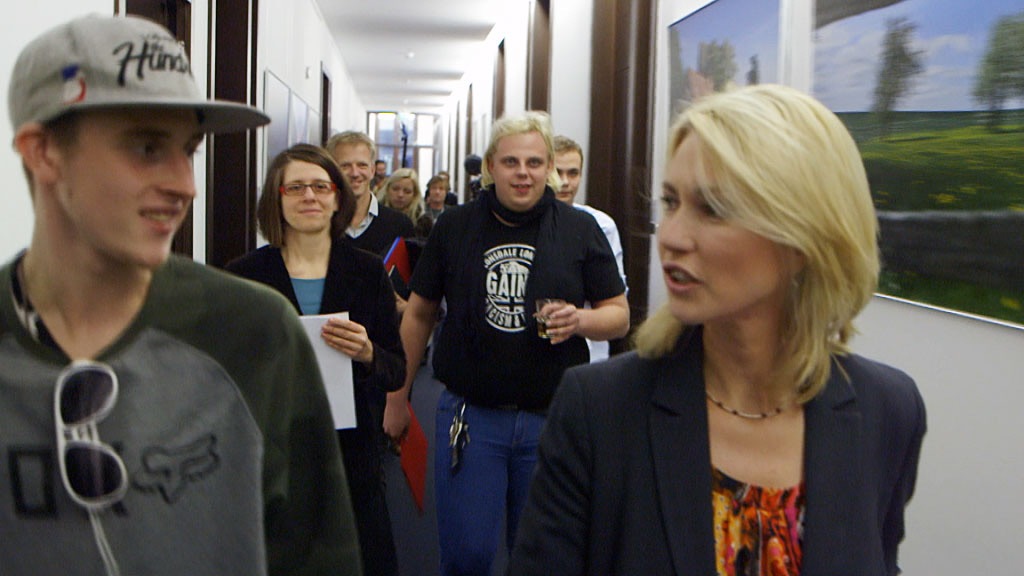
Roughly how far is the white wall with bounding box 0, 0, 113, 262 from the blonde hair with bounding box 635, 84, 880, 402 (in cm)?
172

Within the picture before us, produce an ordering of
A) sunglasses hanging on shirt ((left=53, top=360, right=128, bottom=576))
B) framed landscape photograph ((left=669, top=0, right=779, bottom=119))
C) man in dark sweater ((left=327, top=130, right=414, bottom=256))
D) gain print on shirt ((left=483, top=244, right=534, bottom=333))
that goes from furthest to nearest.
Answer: man in dark sweater ((left=327, top=130, right=414, bottom=256))
framed landscape photograph ((left=669, top=0, right=779, bottom=119))
gain print on shirt ((left=483, top=244, right=534, bottom=333))
sunglasses hanging on shirt ((left=53, top=360, right=128, bottom=576))

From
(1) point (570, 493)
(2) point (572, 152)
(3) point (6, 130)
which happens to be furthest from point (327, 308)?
(2) point (572, 152)

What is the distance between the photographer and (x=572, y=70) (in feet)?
26.5

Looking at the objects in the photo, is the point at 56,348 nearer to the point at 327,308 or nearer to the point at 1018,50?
the point at 327,308

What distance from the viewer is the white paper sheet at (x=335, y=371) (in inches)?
105

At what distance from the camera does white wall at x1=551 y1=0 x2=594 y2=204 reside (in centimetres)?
→ 748

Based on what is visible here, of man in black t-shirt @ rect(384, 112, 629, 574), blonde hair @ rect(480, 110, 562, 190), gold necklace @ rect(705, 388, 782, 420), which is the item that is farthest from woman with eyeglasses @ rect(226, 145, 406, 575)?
A: gold necklace @ rect(705, 388, 782, 420)

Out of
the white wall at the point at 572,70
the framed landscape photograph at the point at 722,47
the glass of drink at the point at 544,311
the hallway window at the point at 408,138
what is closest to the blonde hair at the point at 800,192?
the glass of drink at the point at 544,311

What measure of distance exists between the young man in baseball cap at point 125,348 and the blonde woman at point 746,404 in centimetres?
46

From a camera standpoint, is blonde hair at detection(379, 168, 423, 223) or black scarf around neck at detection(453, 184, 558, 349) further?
blonde hair at detection(379, 168, 423, 223)

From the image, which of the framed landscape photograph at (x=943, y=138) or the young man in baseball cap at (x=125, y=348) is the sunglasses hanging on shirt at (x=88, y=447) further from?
the framed landscape photograph at (x=943, y=138)

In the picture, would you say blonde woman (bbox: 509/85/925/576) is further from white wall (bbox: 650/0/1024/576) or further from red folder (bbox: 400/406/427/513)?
red folder (bbox: 400/406/427/513)

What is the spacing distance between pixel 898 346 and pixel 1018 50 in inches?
37.6

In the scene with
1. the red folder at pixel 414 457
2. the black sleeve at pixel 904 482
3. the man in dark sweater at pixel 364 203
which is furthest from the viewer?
the man in dark sweater at pixel 364 203
